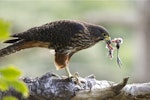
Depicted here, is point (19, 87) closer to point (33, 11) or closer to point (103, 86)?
point (103, 86)

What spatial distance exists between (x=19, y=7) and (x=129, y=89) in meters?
6.13

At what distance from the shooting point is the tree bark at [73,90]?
204 cm

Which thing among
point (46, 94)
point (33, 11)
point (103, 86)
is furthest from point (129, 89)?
point (33, 11)

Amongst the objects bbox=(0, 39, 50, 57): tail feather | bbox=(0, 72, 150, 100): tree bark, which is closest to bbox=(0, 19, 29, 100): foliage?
bbox=(0, 72, 150, 100): tree bark

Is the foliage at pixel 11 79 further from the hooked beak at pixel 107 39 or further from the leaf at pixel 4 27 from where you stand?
the hooked beak at pixel 107 39

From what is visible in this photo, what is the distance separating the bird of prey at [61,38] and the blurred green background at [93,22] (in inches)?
115

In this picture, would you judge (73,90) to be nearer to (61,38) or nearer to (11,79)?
(61,38)

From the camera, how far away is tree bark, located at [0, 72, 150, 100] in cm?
204

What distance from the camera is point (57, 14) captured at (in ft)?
25.3

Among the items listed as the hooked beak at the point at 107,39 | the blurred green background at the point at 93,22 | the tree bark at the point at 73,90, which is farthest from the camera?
the blurred green background at the point at 93,22

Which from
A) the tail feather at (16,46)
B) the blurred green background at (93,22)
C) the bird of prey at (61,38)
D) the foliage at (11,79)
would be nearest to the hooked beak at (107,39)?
the bird of prey at (61,38)

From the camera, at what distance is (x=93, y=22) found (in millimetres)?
5660

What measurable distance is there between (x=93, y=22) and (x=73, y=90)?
351 centimetres

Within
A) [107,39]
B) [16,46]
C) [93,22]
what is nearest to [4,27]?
[16,46]
